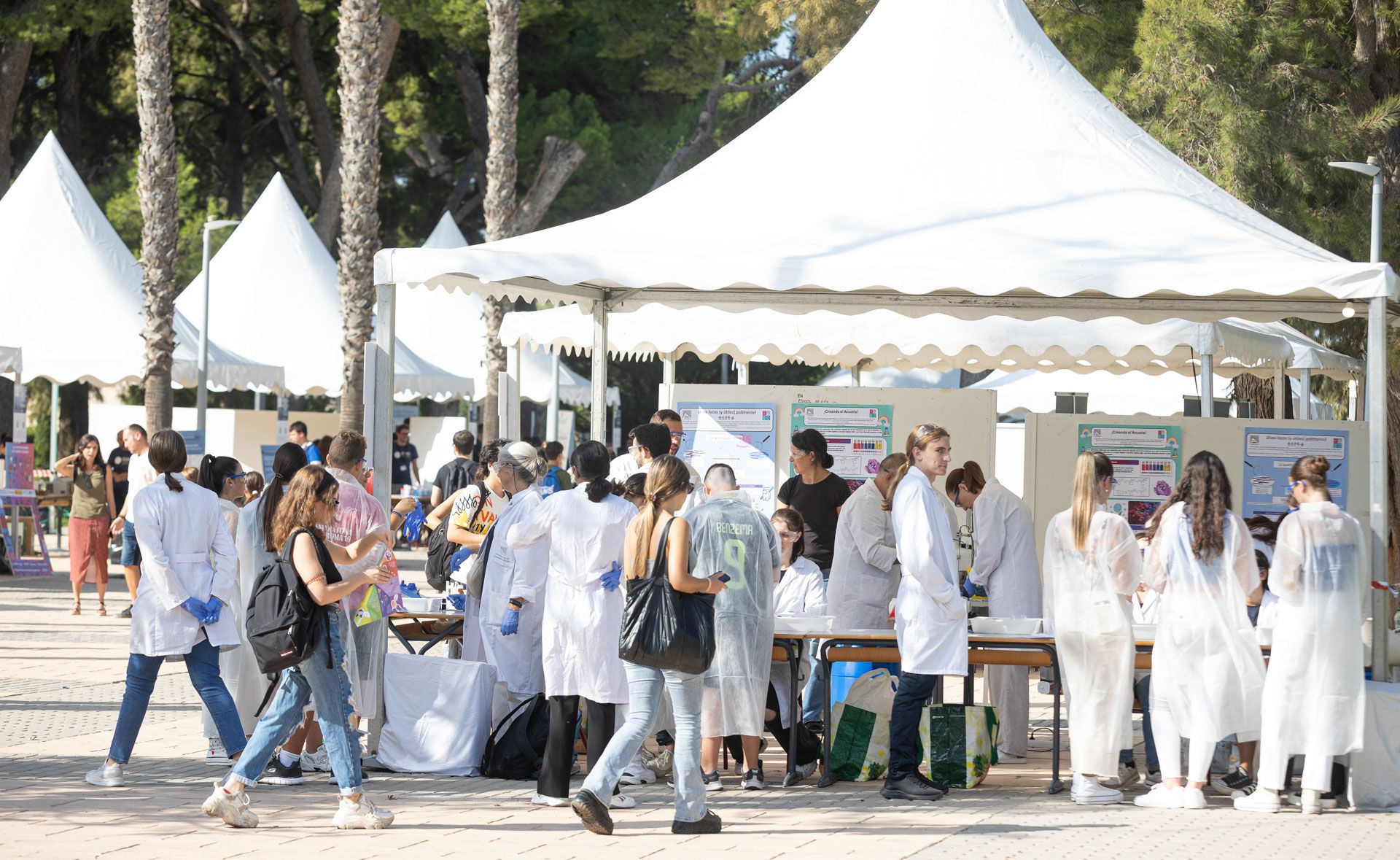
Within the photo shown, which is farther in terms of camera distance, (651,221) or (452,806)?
(651,221)

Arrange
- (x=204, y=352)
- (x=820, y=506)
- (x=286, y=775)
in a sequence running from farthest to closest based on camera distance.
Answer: (x=204, y=352), (x=820, y=506), (x=286, y=775)

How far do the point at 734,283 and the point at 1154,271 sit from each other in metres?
2.20

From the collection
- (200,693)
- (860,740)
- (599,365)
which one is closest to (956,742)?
(860,740)

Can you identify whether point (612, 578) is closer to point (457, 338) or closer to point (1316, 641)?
point (1316, 641)

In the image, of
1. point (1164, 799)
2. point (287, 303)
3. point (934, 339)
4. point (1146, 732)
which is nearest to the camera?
point (1164, 799)

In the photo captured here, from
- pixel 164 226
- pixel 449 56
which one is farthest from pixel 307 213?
pixel 164 226

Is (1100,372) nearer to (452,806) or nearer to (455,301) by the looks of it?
(455,301)

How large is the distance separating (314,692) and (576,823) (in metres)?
1.27

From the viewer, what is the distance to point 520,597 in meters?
8.42

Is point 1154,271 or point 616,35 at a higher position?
point 616,35

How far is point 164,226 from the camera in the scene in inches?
877

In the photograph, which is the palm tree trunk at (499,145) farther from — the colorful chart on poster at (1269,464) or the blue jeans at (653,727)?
the blue jeans at (653,727)

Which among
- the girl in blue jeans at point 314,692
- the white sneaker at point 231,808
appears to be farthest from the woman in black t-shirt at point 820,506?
the white sneaker at point 231,808

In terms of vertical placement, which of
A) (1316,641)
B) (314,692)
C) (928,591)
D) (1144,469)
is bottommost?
(314,692)
